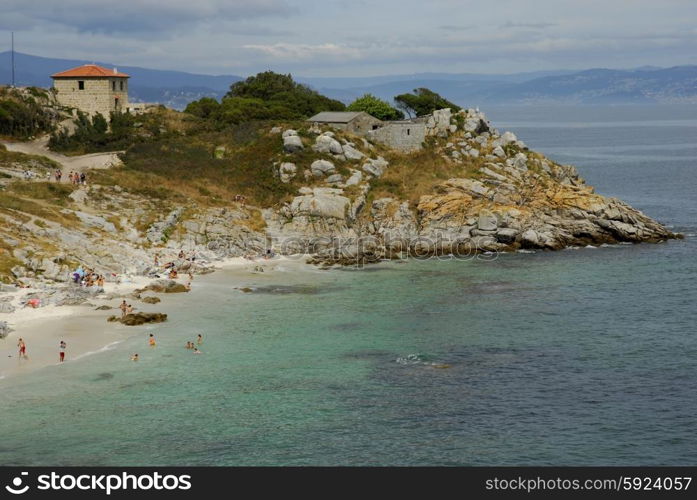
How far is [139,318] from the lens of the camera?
53.6 metres

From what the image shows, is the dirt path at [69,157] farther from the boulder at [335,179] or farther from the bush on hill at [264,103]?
the boulder at [335,179]

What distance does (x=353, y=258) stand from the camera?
75750 mm

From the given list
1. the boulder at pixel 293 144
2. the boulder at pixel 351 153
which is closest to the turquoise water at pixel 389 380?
the boulder at pixel 351 153

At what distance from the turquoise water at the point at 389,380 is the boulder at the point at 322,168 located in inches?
808

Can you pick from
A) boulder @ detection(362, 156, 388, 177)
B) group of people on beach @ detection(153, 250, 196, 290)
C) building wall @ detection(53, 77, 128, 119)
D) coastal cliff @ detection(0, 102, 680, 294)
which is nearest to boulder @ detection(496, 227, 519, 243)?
coastal cliff @ detection(0, 102, 680, 294)

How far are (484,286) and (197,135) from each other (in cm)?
4627

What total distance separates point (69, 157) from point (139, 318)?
43705 mm

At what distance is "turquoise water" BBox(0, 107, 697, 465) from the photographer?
35.5 metres

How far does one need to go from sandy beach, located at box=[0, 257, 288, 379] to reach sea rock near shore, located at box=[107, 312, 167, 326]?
455 millimetres

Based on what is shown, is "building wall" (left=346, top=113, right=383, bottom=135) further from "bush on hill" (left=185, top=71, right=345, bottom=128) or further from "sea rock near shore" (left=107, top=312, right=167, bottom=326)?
"sea rock near shore" (left=107, top=312, right=167, bottom=326)

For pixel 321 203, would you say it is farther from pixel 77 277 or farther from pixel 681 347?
pixel 681 347

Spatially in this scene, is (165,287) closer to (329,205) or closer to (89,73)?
(329,205)

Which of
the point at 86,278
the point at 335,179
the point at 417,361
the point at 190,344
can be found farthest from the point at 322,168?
the point at 417,361
